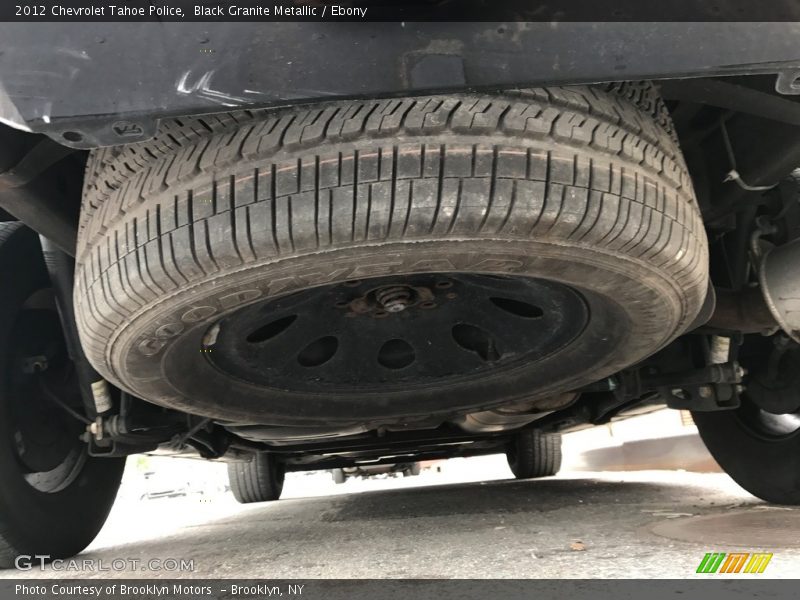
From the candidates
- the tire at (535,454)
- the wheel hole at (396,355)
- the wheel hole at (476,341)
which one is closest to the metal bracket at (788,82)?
the wheel hole at (476,341)

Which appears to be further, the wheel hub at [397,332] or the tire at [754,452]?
the tire at [754,452]

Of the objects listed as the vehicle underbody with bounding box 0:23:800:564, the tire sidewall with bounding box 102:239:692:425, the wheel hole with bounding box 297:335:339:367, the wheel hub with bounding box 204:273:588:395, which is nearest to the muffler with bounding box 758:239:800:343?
the vehicle underbody with bounding box 0:23:800:564

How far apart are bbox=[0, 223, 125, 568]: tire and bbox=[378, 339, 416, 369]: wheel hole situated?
4.21ft

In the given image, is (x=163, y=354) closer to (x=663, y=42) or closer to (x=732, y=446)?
(x=663, y=42)

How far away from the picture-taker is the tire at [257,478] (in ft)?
15.2

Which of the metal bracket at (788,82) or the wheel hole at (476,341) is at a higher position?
the metal bracket at (788,82)

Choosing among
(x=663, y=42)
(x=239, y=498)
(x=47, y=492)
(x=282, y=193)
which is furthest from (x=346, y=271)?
(x=239, y=498)

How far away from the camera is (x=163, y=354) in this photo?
1.64m

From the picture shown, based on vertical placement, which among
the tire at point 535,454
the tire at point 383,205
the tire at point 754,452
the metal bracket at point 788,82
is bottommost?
the tire at point 535,454

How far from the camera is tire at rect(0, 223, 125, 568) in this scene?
2.17 metres

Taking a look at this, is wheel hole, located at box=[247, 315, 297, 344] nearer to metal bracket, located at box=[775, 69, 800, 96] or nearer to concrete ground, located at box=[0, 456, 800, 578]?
concrete ground, located at box=[0, 456, 800, 578]

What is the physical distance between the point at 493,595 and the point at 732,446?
204 centimetres

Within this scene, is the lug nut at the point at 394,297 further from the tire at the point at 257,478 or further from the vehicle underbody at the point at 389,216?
the tire at the point at 257,478

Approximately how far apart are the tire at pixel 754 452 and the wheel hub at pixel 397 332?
1414 mm
